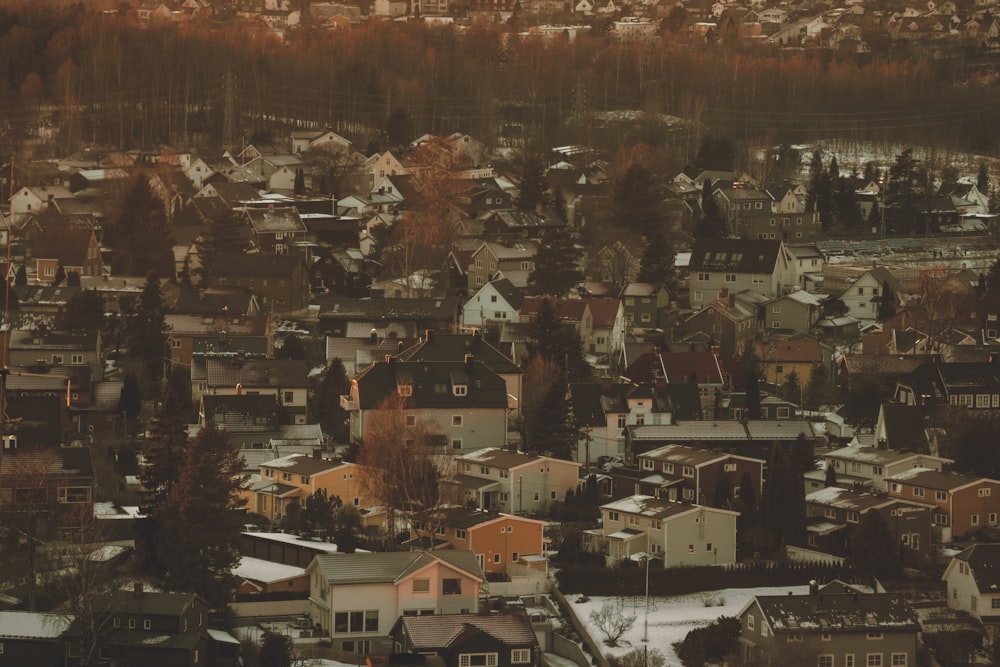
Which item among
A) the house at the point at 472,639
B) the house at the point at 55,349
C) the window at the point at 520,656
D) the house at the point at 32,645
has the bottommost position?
the window at the point at 520,656

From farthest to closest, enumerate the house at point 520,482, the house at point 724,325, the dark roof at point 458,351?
the house at point 724,325 < the dark roof at point 458,351 < the house at point 520,482

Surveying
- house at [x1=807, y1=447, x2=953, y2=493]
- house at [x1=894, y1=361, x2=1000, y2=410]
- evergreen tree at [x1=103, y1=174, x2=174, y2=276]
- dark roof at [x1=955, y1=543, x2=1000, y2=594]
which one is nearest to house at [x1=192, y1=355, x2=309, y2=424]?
house at [x1=807, y1=447, x2=953, y2=493]

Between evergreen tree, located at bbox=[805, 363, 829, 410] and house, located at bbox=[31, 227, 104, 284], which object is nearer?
evergreen tree, located at bbox=[805, 363, 829, 410]

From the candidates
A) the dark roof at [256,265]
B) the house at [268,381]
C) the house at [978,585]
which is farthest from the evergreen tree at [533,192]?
the house at [978,585]

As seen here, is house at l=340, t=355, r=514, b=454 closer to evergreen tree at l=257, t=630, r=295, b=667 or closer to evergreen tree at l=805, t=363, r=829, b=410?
evergreen tree at l=805, t=363, r=829, b=410

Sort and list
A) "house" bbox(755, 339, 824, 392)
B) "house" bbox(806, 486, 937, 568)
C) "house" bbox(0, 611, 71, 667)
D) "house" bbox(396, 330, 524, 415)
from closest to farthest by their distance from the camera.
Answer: "house" bbox(0, 611, 71, 667) < "house" bbox(806, 486, 937, 568) < "house" bbox(396, 330, 524, 415) < "house" bbox(755, 339, 824, 392)

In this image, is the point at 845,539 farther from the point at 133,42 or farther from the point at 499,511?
the point at 133,42

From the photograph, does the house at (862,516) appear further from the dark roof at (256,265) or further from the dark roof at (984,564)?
the dark roof at (256,265)
